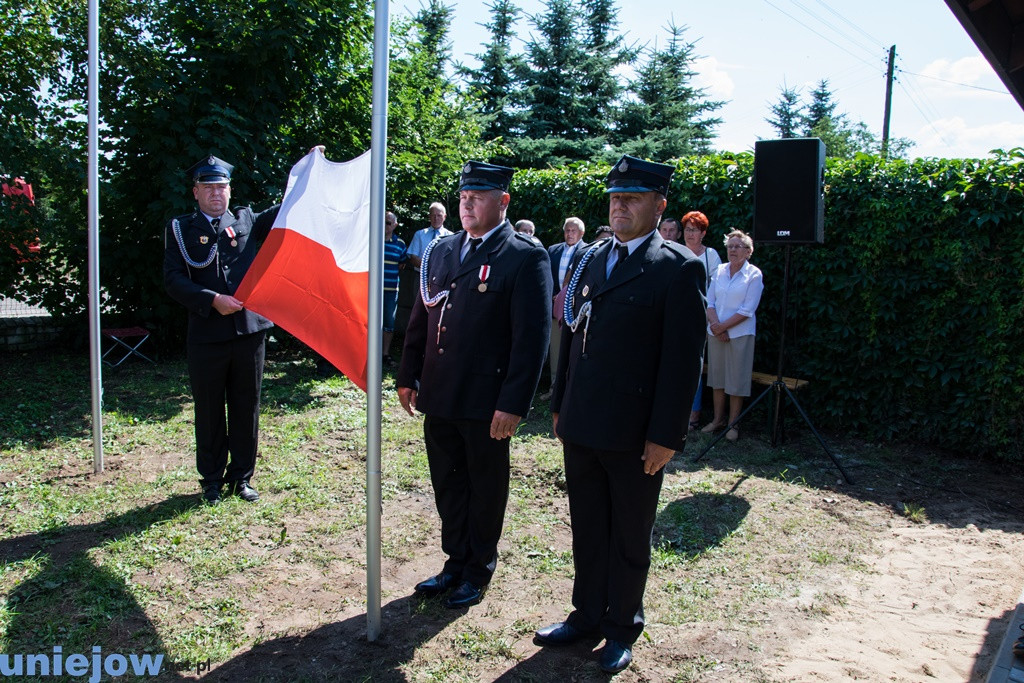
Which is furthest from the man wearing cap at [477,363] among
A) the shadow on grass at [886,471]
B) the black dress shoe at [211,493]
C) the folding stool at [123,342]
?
the folding stool at [123,342]

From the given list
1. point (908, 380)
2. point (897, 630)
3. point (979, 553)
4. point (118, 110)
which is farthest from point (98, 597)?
point (118, 110)

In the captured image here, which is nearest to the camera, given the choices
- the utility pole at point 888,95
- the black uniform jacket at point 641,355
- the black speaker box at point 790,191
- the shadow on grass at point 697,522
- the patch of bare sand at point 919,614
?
the black uniform jacket at point 641,355

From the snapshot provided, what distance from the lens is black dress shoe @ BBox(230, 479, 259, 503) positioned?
5055 mm

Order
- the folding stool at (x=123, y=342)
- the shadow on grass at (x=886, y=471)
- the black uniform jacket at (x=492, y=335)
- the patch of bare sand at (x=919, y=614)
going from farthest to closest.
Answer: the folding stool at (x=123, y=342), the shadow on grass at (x=886, y=471), the black uniform jacket at (x=492, y=335), the patch of bare sand at (x=919, y=614)

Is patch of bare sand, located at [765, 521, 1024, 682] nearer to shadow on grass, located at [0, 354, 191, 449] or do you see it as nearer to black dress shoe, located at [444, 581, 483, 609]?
black dress shoe, located at [444, 581, 483, 609]

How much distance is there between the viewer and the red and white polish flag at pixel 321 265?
3.61 m

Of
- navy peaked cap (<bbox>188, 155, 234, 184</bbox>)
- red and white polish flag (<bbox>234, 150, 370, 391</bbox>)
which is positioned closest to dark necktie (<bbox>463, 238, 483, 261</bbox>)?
red and white polish flag (<bbox>234, 150, 370, 391</bbox>)

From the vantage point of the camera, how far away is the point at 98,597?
370 centimetres

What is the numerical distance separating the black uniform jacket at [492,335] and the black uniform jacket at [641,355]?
1.10 ft

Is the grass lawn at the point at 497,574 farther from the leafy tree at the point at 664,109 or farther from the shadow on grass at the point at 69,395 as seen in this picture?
the leafy tree at the point at 664,109

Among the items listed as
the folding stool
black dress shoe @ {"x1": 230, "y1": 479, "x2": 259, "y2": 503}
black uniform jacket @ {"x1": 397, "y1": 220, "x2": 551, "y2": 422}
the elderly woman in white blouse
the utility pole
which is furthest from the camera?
the utility pole

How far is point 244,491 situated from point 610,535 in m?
2.89

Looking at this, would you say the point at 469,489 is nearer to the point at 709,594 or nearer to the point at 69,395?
the point at 709,594

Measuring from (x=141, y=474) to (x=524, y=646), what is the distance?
11.7 ft
